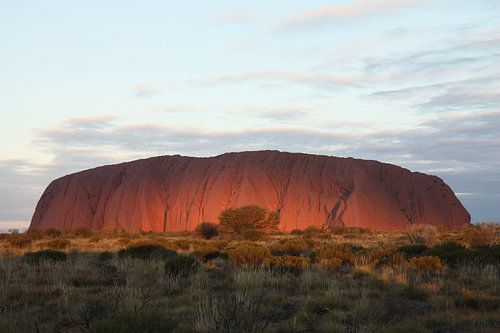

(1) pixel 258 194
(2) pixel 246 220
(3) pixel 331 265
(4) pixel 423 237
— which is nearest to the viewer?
(3) pixel 331 265

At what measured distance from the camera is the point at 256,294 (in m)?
9.73

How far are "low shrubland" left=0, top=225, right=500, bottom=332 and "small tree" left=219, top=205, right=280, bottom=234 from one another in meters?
22.8

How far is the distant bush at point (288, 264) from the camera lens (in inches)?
532

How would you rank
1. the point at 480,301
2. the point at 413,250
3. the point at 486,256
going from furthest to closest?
1. the point at 413,250
2. the point at 486,256
3. the point at 480,301

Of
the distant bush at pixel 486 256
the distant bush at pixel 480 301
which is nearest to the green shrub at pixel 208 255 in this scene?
the distant bush at pixel 486 256

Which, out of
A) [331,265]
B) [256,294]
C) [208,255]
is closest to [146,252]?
[208,255]

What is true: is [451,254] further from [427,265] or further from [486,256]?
[427,265]

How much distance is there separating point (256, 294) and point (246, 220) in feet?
100

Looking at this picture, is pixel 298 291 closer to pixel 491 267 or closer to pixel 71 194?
pixel 491 267

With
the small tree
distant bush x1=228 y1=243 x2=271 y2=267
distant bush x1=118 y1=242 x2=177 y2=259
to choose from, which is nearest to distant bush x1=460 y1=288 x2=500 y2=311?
distant bush x1=228 y1=243 x2=271 y2=267

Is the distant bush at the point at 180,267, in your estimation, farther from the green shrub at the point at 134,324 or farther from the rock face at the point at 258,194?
the rock face at the point at 258,194

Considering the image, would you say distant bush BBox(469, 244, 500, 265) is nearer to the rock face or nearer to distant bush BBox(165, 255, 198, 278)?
distant bush BBox(165, 255, 198, 278)

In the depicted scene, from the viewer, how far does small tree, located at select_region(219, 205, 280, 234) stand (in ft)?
131

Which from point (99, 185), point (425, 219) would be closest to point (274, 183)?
point (425, 219)
